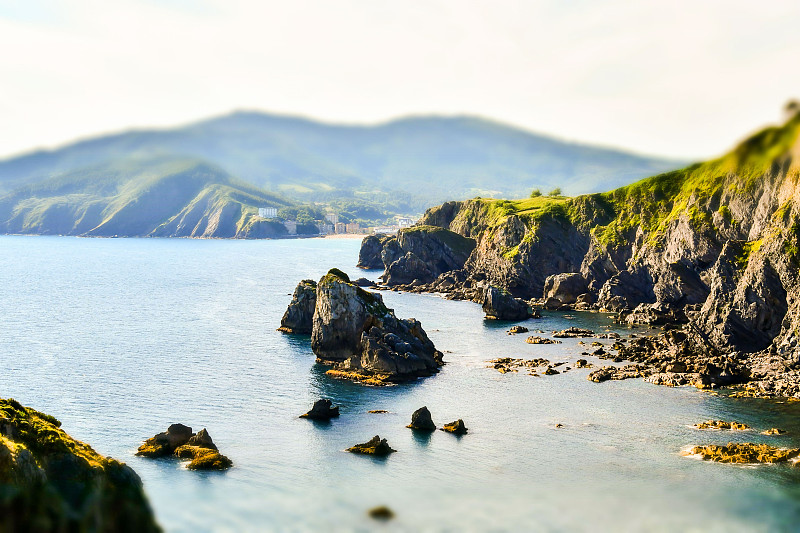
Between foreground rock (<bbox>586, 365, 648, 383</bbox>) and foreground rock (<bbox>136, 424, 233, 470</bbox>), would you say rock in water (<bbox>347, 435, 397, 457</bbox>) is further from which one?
foreground rock (<bbox>586, 365, 648, 383</bbox>)

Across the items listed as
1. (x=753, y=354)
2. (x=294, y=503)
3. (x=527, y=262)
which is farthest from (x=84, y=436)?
(x=527, y=262)

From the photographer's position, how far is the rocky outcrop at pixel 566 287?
159m

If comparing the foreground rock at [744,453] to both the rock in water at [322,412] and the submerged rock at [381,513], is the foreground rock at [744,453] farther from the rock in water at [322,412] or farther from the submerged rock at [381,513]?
the rock in water at [322,412]

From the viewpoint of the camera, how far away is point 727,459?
6253 cm

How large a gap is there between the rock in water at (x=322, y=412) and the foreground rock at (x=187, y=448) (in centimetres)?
1352

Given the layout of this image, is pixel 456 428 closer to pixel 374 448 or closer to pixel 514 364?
pixel 374 448

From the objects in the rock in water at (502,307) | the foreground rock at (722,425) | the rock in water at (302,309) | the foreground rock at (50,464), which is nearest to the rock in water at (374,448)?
the foreground rock at (50,464)

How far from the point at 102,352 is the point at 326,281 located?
3931 centimetres

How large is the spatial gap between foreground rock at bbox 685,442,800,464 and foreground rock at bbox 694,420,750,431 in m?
5.35

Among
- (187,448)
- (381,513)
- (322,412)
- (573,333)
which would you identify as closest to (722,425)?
(381,513)

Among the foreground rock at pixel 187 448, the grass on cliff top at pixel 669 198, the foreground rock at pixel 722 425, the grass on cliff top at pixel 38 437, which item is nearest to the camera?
the grass on cliff top at pixel 38 437

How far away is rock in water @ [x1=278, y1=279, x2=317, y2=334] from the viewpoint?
12388 cm

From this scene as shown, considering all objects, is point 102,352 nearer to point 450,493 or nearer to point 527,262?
point 450,493

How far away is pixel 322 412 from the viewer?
253ft
